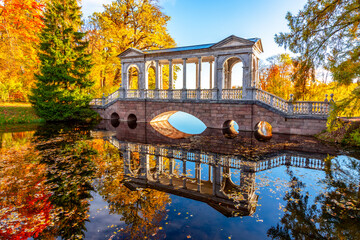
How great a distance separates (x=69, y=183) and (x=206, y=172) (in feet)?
14.3

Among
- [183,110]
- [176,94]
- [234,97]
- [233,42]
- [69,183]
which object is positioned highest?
[233,42]

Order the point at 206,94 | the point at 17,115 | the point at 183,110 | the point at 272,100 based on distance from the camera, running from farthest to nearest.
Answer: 1. the point at 17,115
2. the point at 183,110
3. the point at 206,94
4. the point at 272,100

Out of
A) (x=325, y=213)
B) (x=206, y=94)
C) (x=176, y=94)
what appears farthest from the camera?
(x=176, y=94)

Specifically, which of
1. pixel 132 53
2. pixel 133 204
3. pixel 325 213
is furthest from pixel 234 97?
pixel 133 204

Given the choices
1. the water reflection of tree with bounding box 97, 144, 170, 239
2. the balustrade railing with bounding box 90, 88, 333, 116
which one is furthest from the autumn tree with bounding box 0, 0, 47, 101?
the water reflection of tree with bounding box 97, 144, 170, 239

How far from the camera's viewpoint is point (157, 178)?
6730mm

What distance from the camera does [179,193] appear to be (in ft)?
19.1

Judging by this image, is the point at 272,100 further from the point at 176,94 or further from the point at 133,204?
the point at 133,204

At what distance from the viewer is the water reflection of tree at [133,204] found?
4.22m

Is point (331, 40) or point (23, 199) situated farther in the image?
point (331, 40)

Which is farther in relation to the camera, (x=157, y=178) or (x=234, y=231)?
(x=157, y=178)

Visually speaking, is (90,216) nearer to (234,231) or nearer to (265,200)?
(234,231)

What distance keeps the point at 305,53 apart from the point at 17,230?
38.7 feet

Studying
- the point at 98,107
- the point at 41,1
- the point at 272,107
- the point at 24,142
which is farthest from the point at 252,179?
the point at 41,1
